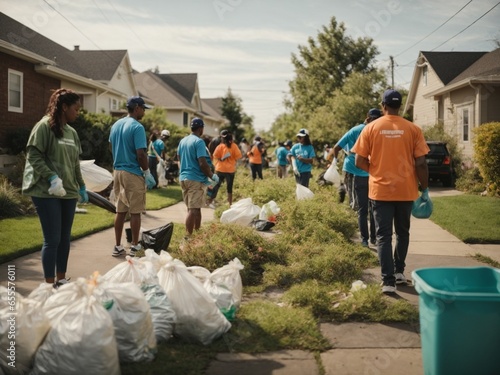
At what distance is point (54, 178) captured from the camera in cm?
455

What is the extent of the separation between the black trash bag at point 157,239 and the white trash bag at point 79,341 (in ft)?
11.4

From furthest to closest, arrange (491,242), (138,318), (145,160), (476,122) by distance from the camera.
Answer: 1. (476,122)
2. (491,242)
3. (145,160)
4. (138,318)

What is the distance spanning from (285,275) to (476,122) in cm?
1843

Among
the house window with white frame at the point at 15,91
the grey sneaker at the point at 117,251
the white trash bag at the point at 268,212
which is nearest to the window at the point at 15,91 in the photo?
the house window with white frame at the point at 15,91

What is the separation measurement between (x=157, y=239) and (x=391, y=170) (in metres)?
3.25

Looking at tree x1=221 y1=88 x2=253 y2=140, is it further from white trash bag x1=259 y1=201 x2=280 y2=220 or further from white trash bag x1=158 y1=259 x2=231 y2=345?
white trash bag x1=158 y1=259 x2=231 y2=345

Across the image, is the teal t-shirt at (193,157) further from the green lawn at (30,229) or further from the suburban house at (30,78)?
the suburban house at (30,78)

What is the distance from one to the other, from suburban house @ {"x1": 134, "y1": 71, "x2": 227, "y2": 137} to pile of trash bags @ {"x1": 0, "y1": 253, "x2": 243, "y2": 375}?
3762 centimetres

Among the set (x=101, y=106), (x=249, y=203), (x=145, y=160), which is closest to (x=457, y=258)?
(x=249, y=203)

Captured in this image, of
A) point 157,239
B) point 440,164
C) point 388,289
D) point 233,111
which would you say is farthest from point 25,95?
point 233,111

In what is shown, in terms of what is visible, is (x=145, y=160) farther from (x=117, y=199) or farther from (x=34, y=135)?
(x=34, y=135)

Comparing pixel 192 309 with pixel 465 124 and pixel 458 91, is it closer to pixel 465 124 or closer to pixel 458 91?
pixel 465 124

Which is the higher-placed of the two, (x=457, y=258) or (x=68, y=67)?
(x=68, y=67)

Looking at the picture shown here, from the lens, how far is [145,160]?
21.5 ft
